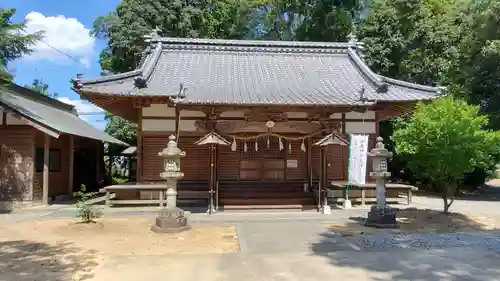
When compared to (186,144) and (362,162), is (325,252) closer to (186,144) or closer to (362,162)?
(362,162)

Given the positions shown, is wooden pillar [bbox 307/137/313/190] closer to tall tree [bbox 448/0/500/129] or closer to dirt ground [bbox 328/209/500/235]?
dirt ground [bbox 328/209/500/235]

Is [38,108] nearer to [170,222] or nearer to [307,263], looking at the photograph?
[170,222]

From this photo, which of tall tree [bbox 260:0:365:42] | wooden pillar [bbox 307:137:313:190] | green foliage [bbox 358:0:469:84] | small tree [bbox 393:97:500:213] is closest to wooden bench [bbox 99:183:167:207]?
wooden pillar [bbox 307:137:313:190]

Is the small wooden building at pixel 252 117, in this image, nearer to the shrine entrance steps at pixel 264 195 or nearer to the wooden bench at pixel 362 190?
the shrine entrance steps at pixel 264 195

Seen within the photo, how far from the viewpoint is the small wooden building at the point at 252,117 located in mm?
14312

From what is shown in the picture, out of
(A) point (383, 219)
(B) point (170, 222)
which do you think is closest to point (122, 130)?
(B) point (170, 222)

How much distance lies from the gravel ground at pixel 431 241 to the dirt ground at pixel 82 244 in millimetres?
2838

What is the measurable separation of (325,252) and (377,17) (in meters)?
22.2

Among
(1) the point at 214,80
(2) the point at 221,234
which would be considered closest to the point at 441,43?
(1) the point at 214,80

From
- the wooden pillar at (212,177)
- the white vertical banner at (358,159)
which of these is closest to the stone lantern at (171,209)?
the wooden pillar at (212,177)

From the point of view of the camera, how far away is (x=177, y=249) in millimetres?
8453

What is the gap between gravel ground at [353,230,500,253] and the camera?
838cm

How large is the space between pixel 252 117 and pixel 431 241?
765 cm

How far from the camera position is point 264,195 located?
15047 millimetres
